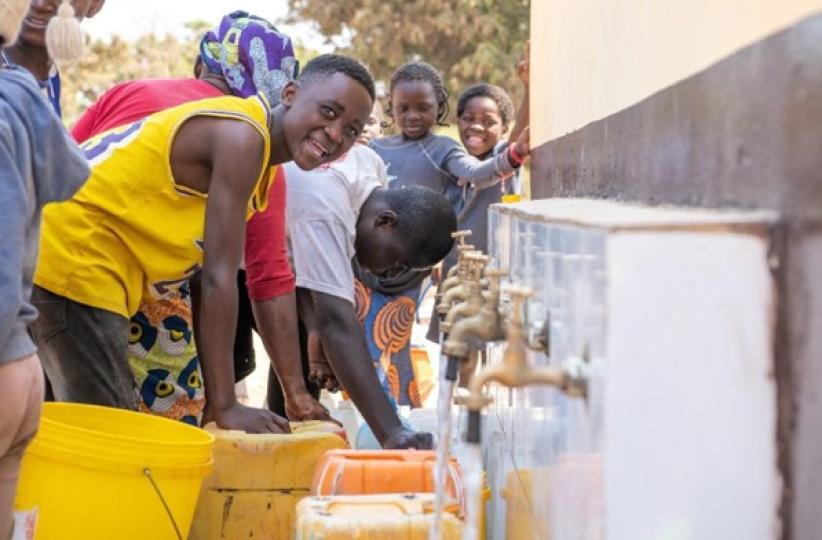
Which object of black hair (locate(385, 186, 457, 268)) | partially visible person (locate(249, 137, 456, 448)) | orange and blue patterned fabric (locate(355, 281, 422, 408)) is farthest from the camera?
orange and blue patterned fabric (locate(355, 281, 422, 408))

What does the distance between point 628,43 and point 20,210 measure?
105 centimetres

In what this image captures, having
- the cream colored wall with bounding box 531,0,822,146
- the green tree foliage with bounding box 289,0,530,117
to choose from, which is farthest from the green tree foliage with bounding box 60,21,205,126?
the cream colored wall with bounding box 531,0,822,146

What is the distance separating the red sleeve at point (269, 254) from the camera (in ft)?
11.7

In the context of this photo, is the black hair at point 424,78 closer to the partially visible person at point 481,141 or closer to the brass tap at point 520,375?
the partially visible person at point 481,141

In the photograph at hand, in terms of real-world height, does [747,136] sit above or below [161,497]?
above

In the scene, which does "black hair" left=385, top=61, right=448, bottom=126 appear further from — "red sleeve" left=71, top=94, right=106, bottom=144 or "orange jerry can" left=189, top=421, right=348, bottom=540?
"orange jerry can" left=189, top=421, right=348, bottom=540

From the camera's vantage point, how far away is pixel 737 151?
1.36m

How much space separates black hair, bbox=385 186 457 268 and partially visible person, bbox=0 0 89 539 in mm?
1552

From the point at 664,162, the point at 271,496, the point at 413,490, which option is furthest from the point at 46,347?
the point at 664,162

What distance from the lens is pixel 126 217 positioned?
305 cm

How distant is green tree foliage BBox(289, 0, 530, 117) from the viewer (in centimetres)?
1700

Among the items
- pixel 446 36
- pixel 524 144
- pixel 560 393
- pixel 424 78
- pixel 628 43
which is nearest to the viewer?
pixel 560 393

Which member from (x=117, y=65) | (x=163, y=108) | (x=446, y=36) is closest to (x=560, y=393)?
(x=163, y=108)

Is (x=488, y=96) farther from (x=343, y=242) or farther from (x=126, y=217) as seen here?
(x=126, y=217)
